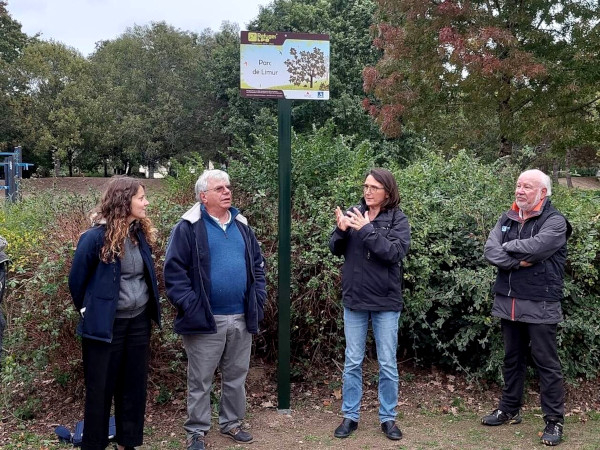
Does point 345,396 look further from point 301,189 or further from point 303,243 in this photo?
point 301,189

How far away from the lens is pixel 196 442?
3922 mm

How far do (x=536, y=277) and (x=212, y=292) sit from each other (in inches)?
84.4

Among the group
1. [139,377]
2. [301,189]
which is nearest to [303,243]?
[301,189]

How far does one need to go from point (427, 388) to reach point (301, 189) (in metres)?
2.14

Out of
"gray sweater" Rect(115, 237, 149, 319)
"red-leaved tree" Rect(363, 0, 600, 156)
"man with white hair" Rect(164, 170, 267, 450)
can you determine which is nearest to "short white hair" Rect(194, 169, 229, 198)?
"man with white hair" Rect(164, 170, 267, 450)

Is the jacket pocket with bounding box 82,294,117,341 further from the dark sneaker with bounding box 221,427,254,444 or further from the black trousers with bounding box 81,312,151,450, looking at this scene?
the dark sneaker with bounding box 221,427,254,444

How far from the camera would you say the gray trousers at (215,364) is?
3.90m

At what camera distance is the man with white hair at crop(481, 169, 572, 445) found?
396 cm

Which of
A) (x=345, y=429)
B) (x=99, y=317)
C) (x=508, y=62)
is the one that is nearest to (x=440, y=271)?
(x=345, y=429)

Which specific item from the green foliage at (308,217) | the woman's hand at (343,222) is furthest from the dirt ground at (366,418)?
the woman's hand at (343,222)

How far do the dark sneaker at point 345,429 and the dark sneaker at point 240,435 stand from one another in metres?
0.60

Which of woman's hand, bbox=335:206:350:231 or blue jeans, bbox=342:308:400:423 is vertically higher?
woman's hand, bbox=335:206:350:231

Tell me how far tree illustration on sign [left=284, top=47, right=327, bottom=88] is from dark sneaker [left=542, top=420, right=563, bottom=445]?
2.88m

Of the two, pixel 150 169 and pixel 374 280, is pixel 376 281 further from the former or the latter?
pixel 150 169
